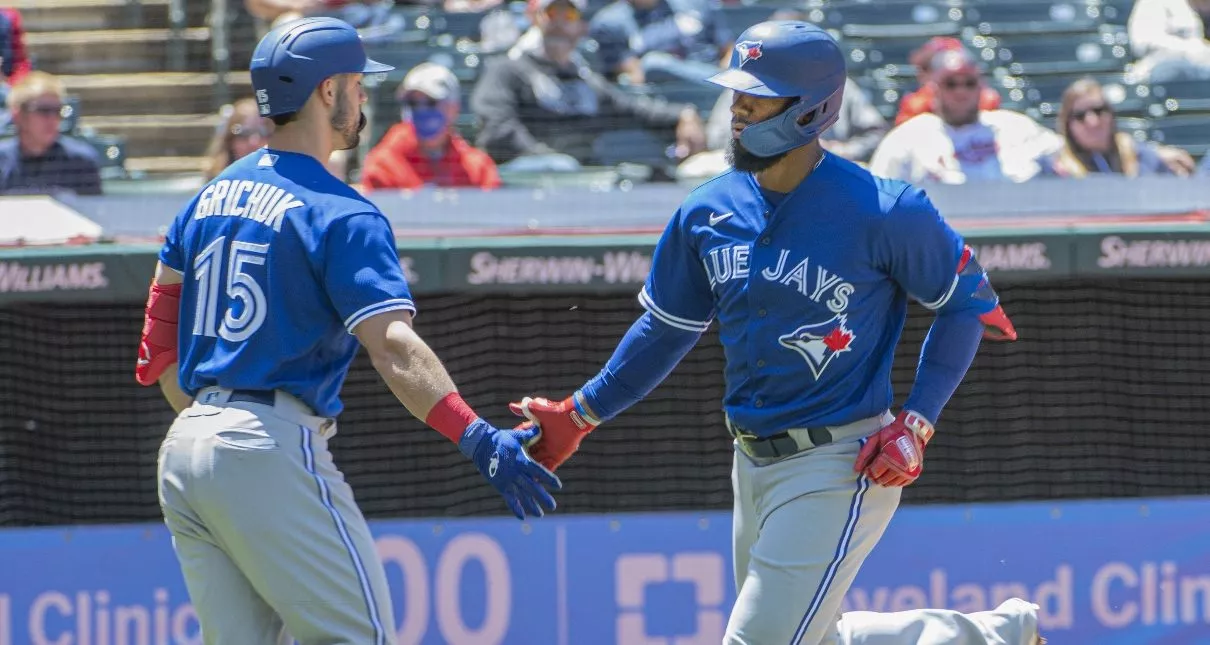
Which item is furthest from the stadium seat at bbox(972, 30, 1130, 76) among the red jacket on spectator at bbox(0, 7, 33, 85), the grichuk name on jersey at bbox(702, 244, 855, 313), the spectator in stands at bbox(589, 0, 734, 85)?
the grichuk name on jersey at bbox(702, 244, 855, 313)

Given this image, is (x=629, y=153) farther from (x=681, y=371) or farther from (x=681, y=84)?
(x=681, y=371)

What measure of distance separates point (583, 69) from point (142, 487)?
3.19 meters

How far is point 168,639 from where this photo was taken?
538cm

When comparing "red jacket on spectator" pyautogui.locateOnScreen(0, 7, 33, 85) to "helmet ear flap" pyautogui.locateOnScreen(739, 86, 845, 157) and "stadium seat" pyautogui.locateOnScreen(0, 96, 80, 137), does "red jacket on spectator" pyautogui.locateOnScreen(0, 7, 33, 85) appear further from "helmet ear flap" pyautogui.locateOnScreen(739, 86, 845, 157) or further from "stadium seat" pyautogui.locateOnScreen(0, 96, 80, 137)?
"helmet ear flap" pyautogui.locateOnScreen(739, 86, 845, 157)

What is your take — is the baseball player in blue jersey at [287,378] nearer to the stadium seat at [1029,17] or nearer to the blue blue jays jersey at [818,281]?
the blue blue jays jersey at [818,281]

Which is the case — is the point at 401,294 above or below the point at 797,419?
above

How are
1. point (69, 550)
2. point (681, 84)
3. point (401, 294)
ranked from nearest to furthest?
1. point (401, 294)
2. point (69, 550)
3. point (681, 84)

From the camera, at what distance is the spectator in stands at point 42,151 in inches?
257

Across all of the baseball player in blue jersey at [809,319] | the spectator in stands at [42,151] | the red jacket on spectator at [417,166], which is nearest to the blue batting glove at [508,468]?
the baseball player in blue jersey at [809,319]

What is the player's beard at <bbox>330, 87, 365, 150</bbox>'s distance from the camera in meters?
3.54

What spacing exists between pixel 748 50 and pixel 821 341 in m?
0.66

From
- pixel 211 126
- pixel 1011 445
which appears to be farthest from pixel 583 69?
pixel 1011 445

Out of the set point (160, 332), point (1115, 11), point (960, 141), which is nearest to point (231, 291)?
point (160, 332)

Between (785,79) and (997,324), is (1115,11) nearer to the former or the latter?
(997,324)
